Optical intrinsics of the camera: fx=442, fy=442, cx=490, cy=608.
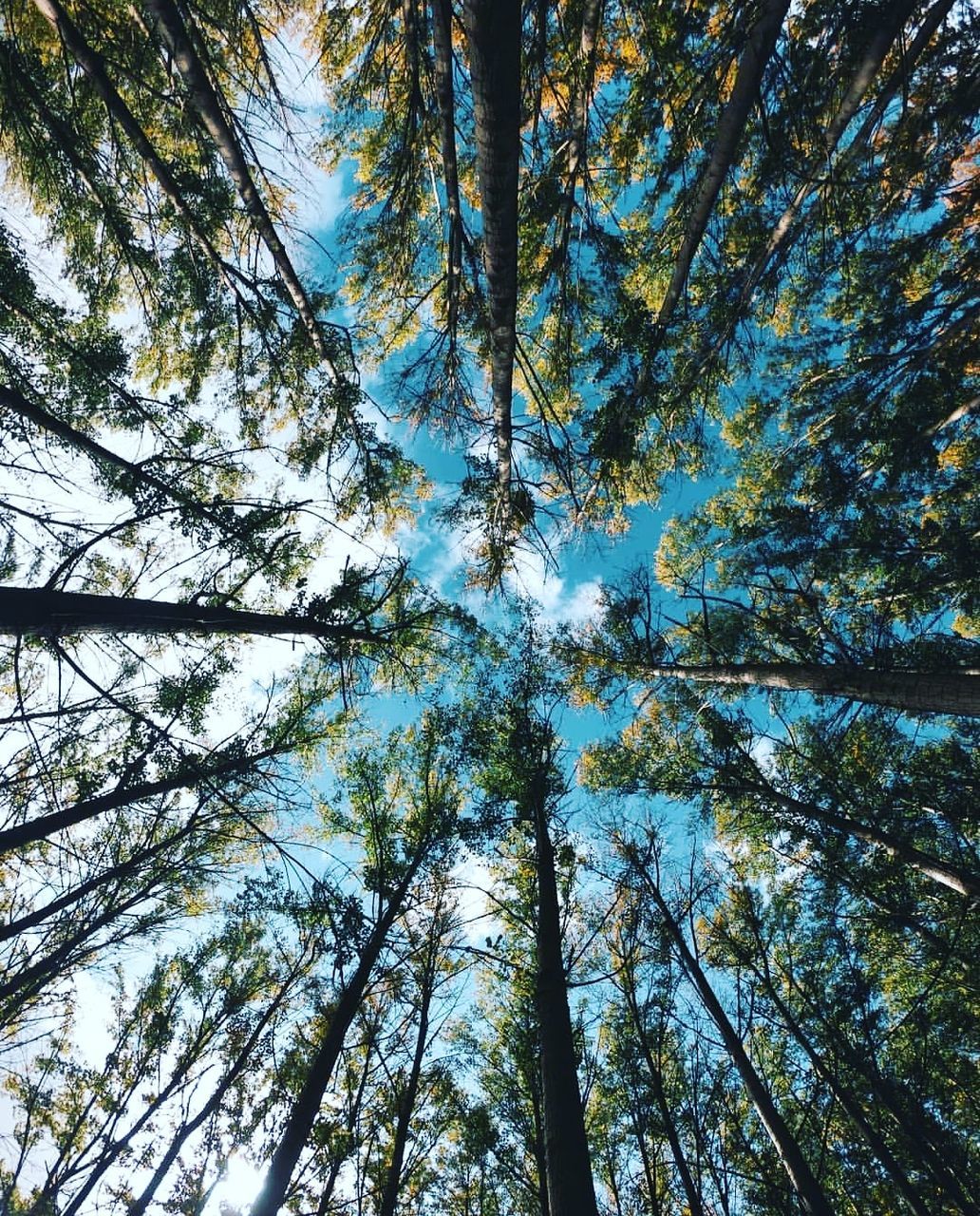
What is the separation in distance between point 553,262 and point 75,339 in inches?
276

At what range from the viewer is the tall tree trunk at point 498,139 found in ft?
8.43

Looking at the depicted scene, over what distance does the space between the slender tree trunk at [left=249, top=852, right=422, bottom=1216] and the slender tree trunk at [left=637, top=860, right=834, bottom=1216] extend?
15.8 ft

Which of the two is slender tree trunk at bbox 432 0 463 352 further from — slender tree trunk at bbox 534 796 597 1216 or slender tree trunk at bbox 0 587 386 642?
slender tree trunk at bbox 534 796 597 1216

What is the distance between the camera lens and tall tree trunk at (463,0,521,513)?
8.43 feet

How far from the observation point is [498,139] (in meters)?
2.98

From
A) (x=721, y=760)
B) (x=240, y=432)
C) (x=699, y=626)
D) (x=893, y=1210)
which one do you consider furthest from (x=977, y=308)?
(x=893, y=1210)

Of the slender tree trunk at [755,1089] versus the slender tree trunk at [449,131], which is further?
the slender tree trunk at [755,1089]

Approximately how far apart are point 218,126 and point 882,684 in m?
8.81

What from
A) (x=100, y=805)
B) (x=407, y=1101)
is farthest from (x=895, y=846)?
(x=100, y=805)

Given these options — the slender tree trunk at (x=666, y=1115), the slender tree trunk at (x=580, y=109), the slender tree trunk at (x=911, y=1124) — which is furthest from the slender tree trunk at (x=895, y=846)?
the slender tree trunk at (x=580, y=109)

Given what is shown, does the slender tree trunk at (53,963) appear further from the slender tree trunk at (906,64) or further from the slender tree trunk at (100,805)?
the slender tree trunk at (906,64)

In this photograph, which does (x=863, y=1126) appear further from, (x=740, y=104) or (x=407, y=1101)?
(x=740, y=104)

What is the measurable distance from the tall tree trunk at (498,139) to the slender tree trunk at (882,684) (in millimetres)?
5639

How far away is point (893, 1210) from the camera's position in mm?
8609
